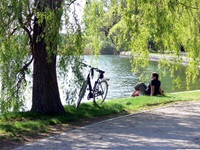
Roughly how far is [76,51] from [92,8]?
1.33 m

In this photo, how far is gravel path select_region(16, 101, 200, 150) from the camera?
598 cm

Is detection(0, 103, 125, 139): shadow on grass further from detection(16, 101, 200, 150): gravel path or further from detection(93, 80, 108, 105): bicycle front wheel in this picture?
detection(16, 101, 200, 150): gravel path

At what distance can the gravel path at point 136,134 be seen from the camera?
5980 mm

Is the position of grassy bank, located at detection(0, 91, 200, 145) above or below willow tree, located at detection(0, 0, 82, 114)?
below

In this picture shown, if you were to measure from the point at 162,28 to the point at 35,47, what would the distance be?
2970 millimetres

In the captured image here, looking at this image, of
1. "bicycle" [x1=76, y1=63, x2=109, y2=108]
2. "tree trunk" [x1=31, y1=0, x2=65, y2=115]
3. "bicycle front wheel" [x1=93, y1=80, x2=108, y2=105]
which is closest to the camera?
"tree trunk" [x1=31, y1=0, x2=65, y2=115]

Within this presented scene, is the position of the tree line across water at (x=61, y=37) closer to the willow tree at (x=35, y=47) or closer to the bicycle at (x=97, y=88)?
the willow tree at (x=35, y=47)

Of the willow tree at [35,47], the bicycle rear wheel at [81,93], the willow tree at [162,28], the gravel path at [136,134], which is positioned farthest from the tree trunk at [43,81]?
the gravel path at [136,134]

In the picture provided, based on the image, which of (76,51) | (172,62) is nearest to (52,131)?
(76,51)

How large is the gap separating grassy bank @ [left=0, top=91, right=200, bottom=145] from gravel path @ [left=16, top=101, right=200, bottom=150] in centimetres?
67

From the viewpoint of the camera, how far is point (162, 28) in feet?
27.9

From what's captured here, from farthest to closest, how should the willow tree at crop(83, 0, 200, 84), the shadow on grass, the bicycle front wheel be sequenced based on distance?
the bicycle front wheel
the willow tree at crop(83, 0, 200, 84)
the shadow on grass

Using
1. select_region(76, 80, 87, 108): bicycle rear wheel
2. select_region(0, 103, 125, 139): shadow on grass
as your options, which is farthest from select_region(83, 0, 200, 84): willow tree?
select_region(0, 103, 125, 139): shadow on grass

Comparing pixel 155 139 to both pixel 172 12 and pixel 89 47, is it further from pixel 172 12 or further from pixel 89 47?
pixel 89 47
